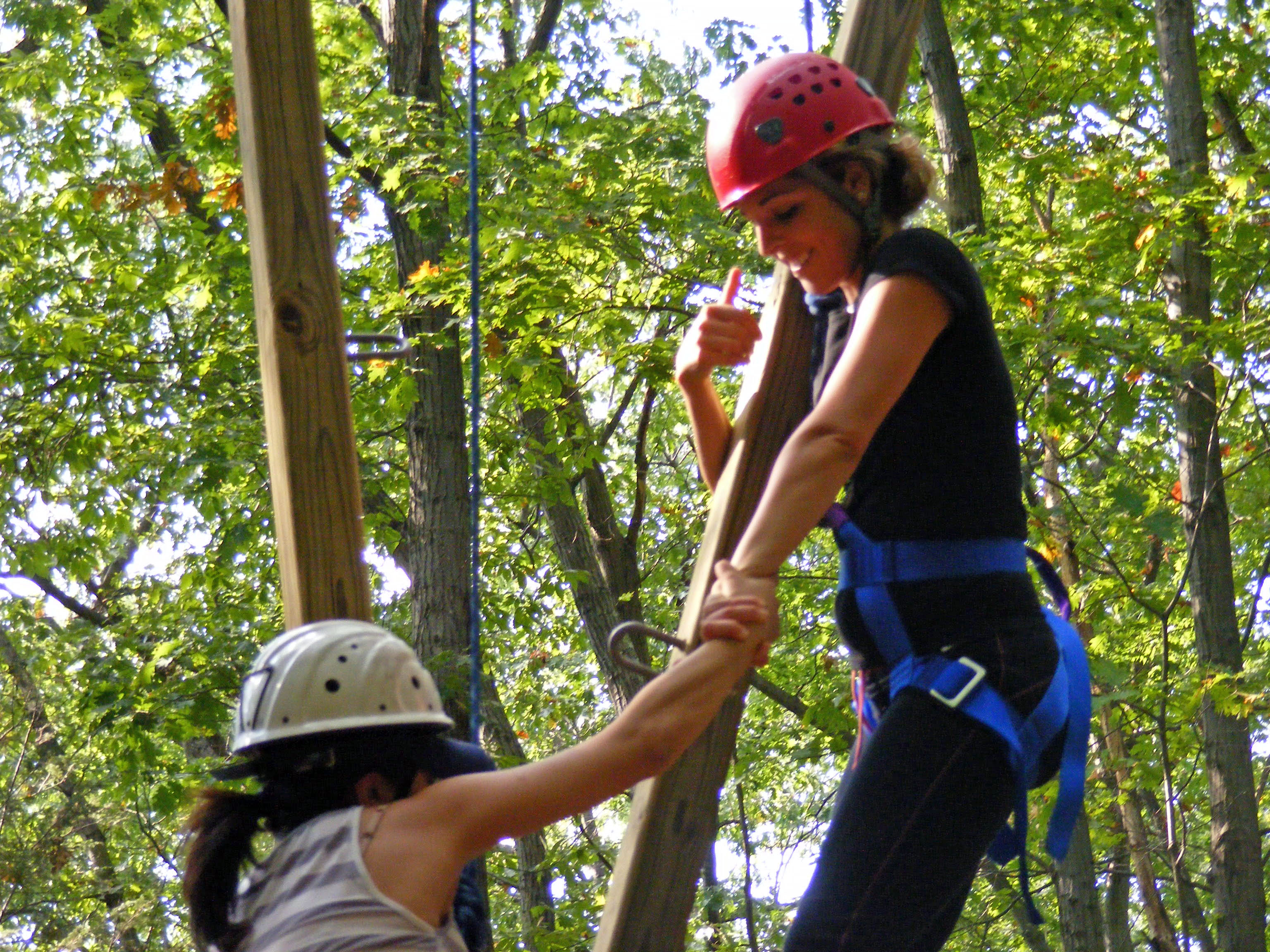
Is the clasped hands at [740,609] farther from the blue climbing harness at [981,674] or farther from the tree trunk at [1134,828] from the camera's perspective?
the tree trunk at [1134,828]

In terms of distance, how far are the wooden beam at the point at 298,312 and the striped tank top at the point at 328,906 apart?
59 cm

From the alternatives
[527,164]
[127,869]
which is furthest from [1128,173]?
[127,869]

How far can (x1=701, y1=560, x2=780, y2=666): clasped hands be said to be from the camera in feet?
5.82

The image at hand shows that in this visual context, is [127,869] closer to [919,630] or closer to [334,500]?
[334,500]

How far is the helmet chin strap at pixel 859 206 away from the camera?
196 centimetres

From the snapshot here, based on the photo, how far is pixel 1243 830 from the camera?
21.7ft

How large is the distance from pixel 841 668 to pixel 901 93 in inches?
242

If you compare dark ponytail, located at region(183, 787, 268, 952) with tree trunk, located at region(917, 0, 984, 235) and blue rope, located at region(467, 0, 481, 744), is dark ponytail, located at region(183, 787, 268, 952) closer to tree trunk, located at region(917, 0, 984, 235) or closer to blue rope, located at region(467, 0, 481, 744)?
blue rope, located at region(467, 0, 481, 744)

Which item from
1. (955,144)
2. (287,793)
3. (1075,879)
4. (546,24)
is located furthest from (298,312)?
(546,24)

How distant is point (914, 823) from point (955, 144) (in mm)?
5167

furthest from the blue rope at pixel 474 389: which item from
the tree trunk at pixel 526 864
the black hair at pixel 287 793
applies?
the tree trunk at pixel 526 864

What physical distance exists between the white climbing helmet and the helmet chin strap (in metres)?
0.84

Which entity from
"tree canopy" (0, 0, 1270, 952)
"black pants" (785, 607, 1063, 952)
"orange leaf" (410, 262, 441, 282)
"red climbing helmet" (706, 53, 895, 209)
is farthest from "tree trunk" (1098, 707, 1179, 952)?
"red climbing helmet" (706, 53, 895, 209)

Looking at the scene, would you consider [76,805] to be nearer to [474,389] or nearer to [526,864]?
[526,864]
